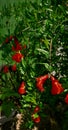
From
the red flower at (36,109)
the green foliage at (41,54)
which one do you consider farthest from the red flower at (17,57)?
the red flower at (36,109)

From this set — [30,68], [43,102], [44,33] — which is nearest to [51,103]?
[43,102]

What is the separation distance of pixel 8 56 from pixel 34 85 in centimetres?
57

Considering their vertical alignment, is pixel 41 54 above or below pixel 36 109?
above

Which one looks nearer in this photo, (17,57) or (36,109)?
(36,109)

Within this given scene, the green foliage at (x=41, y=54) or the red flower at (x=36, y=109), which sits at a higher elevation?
the green foliage at (x=41, y=54)

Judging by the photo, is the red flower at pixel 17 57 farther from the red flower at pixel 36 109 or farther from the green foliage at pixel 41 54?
the red flower at pixel 36 109

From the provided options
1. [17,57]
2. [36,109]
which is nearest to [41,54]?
[17,57]

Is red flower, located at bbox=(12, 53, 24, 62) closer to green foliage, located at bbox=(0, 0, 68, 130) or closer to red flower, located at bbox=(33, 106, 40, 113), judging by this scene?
green foliage, located at bbox=(0, 0, 68, 130)

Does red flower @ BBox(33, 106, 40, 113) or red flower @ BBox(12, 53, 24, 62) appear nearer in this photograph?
red flower @ BBox(33, 106, 40, 113)

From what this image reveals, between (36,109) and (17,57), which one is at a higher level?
(17,57)

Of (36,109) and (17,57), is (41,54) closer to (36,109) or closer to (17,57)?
(17,57)

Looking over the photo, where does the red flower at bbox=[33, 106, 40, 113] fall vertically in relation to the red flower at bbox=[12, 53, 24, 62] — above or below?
below

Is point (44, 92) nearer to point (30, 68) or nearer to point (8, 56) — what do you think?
point (30, 68)

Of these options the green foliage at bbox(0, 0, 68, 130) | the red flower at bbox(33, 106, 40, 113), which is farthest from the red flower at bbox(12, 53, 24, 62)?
the red flower at bbox(33, 106, 40, 113)
